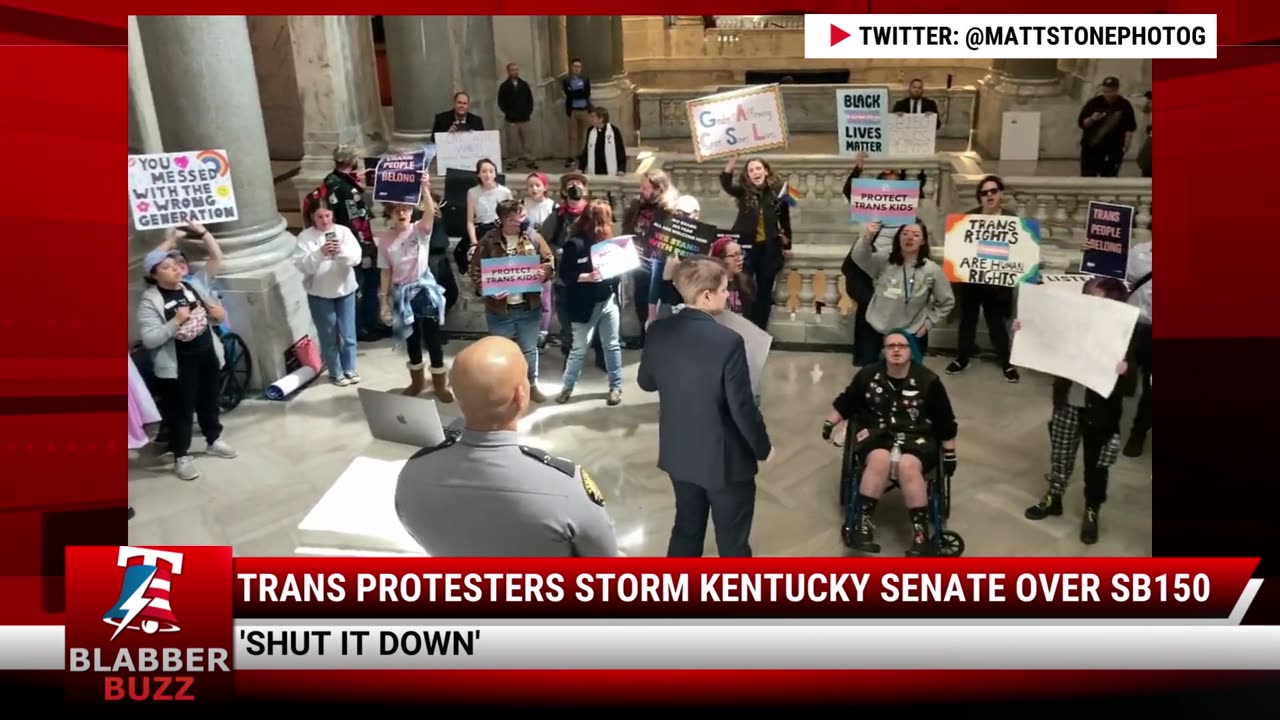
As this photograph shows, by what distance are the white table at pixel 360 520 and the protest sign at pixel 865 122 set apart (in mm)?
4135

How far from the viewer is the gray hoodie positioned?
20.5ft

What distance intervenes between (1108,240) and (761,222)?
2908 mm

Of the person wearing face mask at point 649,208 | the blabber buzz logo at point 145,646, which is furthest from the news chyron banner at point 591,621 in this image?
the person wearing face mask at point 649,208

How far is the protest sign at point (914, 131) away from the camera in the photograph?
9219 millimetres

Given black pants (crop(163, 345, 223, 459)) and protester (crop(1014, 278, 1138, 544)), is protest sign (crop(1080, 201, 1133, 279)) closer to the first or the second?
protester (crop(1014, 278, 1138, 544))

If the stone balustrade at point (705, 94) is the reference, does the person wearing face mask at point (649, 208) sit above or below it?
below

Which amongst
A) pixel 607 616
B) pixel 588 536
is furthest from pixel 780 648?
pixel 588 536

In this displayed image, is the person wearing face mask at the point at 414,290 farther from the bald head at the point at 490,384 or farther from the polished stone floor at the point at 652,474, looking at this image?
the bald head at the point at 490,384

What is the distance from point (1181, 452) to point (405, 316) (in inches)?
183

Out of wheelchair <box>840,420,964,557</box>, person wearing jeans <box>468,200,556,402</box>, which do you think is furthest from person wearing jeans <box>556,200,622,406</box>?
wheelchair <box>840,420,964,557</box>

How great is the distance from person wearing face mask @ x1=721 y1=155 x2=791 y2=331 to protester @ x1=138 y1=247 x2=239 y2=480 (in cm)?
360

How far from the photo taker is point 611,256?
677 centimetres

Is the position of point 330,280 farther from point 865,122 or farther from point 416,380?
point 865,122

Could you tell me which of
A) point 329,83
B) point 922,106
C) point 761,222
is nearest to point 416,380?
point 761,222
